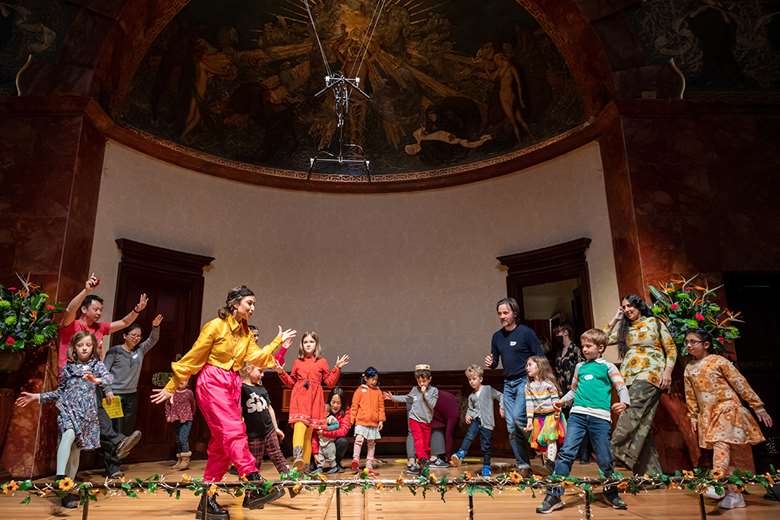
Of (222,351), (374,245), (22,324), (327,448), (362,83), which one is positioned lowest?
(327,448)

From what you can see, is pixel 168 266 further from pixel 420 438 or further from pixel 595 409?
pixel 595 409

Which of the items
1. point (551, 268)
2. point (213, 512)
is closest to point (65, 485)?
point (213, 512)

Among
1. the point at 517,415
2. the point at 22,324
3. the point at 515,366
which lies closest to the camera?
the point at 517,415

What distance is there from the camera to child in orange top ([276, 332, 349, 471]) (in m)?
5.80

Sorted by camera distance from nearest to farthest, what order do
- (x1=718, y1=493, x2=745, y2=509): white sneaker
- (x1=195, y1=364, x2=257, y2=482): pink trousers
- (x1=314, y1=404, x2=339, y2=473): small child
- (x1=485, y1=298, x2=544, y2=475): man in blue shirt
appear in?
(x1=195, y1=364, x2=257, y2=482): pink trousers < (x1=718, y1=493, x2=745, y2=509): white sneaker < (x1=485, y1=298, x2=544, y2=475): man in blue shirt < (x1=314, y1=404, x2=339, y2=473): small child

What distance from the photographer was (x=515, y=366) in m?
5.46

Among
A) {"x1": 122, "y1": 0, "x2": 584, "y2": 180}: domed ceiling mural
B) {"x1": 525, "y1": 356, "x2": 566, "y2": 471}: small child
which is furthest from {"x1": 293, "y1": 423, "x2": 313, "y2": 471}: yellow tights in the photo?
{"x1": 122, "y1": 0, "x2": 584, "y2": 180}: domed ceiling mural

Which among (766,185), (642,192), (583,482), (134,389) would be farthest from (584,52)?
(134,389)

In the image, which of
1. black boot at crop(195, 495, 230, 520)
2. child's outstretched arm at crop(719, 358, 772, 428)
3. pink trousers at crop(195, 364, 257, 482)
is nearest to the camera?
black boot at crop(195, 495, 230, 520)

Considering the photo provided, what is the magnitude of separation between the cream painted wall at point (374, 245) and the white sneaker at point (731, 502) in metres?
4.97

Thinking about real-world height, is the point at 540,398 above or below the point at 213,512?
above

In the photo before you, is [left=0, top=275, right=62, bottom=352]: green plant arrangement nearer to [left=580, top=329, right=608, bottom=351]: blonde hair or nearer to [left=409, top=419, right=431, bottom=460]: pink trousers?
[left=409, top=419, right=431, bottom=460]: pink trousers

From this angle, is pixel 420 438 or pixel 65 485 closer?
pixel 65 485

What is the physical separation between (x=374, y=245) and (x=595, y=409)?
6.69 m
